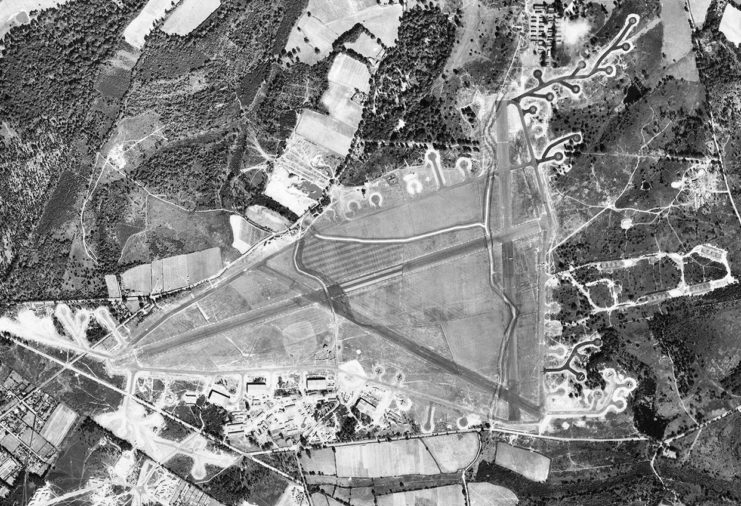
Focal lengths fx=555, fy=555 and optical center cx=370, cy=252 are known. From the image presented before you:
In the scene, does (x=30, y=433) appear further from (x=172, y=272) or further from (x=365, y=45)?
(x=365, y=45)

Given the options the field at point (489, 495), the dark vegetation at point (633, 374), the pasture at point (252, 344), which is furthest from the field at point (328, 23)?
the field at point (489, 495)

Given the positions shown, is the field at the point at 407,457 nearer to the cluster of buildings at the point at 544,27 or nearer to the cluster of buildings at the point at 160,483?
the cluster of buildings at the point at 160,483

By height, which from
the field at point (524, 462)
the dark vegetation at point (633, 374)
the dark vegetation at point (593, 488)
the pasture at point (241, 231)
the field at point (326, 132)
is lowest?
the dark vegetation at point (593, 488)

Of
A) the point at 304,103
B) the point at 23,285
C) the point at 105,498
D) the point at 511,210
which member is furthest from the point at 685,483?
the point at 23,285

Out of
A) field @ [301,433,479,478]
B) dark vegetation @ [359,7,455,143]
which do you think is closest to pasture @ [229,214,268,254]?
dark vegetation @ [359,7,455,143]

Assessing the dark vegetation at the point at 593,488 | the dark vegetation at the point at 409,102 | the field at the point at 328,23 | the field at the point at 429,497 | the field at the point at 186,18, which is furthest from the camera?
the field at the point at 186,18
